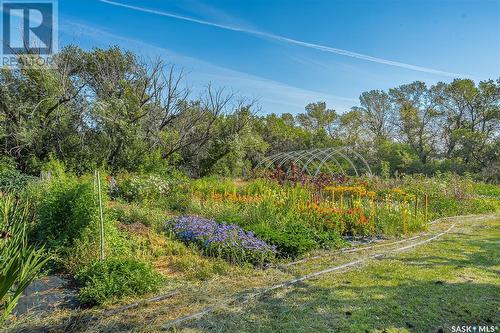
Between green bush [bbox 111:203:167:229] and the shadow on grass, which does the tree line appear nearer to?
green bush [bbox 111:203:167:229]

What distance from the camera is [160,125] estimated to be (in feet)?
50.9

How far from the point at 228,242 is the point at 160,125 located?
1182cm

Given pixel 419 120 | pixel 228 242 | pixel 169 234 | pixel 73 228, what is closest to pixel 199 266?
pixel 228 242

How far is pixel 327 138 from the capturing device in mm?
21969

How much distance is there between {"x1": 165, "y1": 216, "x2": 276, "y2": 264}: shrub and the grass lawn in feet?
1.19

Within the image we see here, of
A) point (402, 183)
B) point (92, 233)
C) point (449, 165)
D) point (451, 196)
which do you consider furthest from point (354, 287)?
point (449, 165)

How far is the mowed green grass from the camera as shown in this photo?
2.82 metres

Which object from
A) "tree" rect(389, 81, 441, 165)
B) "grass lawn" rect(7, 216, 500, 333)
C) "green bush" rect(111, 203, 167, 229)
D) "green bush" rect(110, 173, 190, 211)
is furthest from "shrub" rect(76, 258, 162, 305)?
"tree" rect(389, 81, 441, 165)

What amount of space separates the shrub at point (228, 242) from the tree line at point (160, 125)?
833cm

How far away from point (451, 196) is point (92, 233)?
9916 mm

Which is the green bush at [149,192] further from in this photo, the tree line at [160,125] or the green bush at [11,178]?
the tree line at [160,125]

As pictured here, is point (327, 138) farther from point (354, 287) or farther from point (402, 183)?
point (354, 287)

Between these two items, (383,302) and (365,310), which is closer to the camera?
(365,310)

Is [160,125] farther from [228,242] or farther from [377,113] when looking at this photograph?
[377,113]
